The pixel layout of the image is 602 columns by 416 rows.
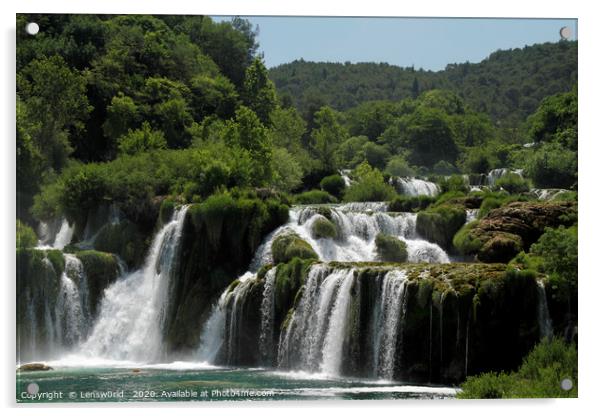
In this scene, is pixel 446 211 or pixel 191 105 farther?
pixel 191 105

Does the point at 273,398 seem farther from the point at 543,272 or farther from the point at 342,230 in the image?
the point at 342,230

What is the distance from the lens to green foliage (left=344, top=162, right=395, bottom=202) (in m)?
25.9

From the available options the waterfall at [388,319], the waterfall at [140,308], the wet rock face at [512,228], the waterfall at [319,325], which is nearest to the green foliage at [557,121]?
the wet rock face at [512,228]

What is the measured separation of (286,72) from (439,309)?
11054 millimetres

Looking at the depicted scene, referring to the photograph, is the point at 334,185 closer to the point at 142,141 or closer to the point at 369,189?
the point at 369,189

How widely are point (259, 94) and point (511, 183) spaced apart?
8.58m

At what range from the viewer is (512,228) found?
20.1 m

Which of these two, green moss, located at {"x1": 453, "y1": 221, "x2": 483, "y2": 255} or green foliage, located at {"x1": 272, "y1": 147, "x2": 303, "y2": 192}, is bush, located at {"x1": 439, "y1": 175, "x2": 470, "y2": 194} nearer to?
green moss, located at {"x1": 453, "y1": 221, "x2": 483, "y2": 255}

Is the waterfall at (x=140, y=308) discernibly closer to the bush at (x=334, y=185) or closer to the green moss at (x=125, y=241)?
the green moss at (x=125, y=241)

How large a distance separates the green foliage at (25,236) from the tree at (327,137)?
12.5 m

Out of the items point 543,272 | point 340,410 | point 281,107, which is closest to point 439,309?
point 543,272

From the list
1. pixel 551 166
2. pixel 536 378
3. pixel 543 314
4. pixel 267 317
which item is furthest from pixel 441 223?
pixel 536 378

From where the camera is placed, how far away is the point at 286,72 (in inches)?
1033

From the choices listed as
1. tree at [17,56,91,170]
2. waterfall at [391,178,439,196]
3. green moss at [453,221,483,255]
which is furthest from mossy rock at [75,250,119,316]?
waterfall at [391,178,439,196]
